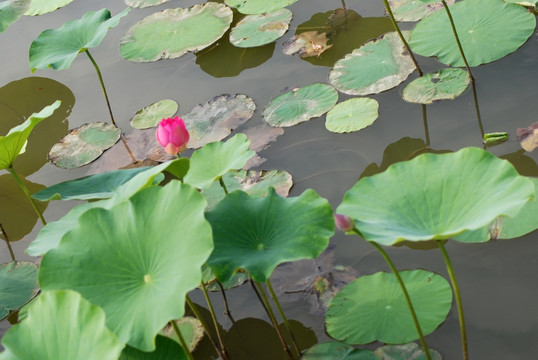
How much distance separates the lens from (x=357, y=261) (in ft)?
6.80

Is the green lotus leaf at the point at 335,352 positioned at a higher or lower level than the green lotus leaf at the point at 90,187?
lower

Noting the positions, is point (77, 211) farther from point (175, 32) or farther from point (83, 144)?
point (175, 32)

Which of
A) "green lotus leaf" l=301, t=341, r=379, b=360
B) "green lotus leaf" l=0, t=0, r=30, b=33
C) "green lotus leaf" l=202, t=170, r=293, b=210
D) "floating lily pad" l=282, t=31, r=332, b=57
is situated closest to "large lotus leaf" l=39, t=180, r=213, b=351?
"green lotus leaf" l=301, t=341, r=379, b=360

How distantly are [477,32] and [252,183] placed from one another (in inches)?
44.0

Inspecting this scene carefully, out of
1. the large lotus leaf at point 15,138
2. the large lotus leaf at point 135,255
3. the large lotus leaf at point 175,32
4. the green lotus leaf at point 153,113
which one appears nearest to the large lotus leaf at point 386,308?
the large lotus leaf at point 135,255

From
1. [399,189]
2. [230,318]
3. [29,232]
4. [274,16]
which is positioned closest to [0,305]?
[29,232]

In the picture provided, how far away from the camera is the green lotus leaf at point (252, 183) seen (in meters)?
2.38

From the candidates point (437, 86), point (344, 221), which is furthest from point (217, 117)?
point (344, 221)

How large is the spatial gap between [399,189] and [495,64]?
1330mm

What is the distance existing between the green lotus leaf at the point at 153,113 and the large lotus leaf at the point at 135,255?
1447 millimetres

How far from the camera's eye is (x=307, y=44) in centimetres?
314

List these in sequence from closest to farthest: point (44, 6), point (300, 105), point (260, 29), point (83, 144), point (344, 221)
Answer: point (344, 221) < point (300, 105) < point (83, 144) < point (260, 29) < point (44, 6)

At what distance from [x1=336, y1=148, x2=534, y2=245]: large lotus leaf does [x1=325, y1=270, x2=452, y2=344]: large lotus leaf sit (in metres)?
0.38

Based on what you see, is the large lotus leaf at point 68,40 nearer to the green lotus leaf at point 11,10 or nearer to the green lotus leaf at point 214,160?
the green lotus leaf at point 11,10
